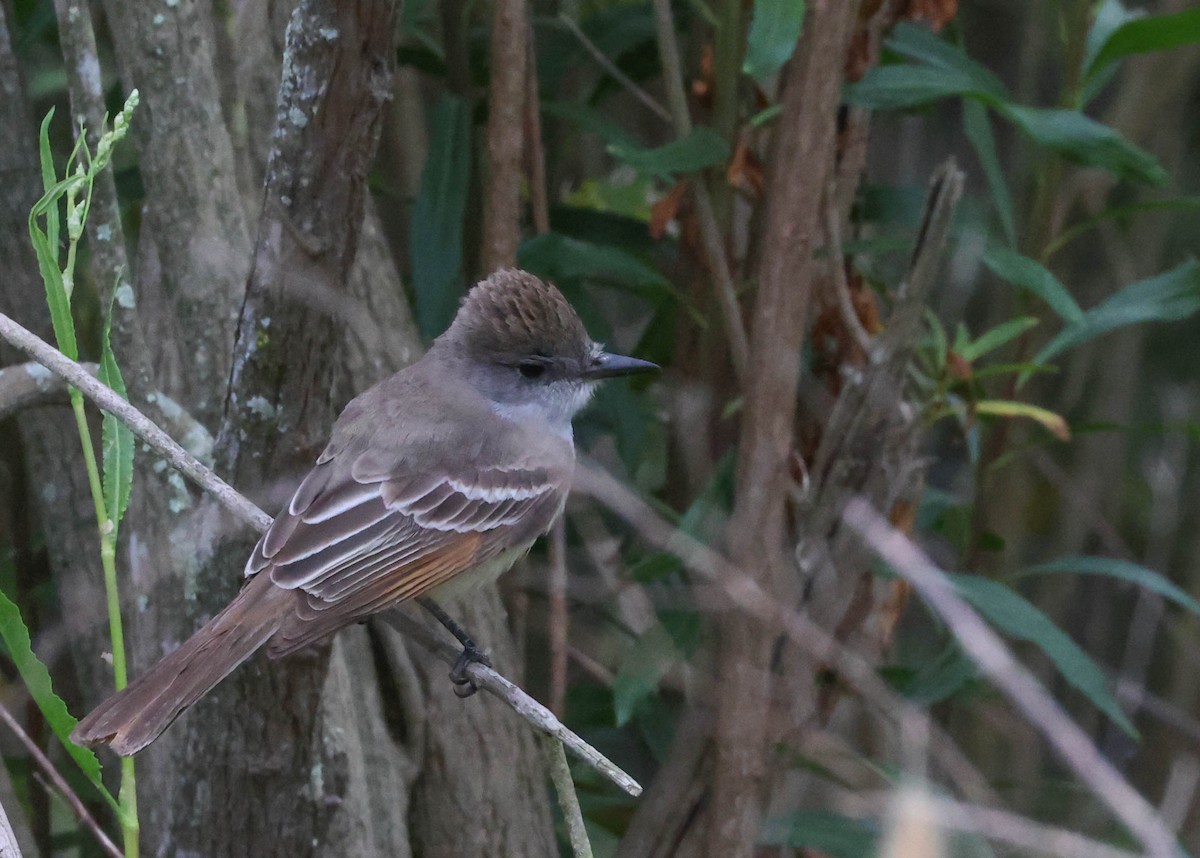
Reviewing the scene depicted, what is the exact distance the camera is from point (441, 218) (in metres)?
3.17

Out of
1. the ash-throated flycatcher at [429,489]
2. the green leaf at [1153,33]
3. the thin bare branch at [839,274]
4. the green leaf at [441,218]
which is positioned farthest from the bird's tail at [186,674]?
the green leaf at [1153,33]

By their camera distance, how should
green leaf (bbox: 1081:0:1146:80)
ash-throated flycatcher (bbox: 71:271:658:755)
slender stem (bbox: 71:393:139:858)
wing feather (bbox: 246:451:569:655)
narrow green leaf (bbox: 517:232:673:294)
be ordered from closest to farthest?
slender stem (bbox: 71:393:139:858) → ash-throated flycatcher (bbox: 71:271:658:755) → wing feather (bbox: 246:451:569:655) → narrow green leaf (bbox: 517:232:673:294) → green leaf (bbox: 1081:0:1146:80)

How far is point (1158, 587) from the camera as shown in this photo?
3.13 metres

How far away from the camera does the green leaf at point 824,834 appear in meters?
2.96

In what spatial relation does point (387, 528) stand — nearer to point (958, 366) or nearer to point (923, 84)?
point (958, 366)

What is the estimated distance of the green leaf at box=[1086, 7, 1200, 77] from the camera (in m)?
3.01

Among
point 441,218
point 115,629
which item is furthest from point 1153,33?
point 115,629

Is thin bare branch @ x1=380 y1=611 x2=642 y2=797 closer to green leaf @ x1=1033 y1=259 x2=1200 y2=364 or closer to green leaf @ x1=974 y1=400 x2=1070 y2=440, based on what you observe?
green leaf @ x1=974 y1=400 x2=1070 y2=440

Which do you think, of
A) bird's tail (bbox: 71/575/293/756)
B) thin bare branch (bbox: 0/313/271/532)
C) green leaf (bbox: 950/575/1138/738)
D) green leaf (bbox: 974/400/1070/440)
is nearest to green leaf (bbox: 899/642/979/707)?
green leaf (bbox: 950/575/1138/738)

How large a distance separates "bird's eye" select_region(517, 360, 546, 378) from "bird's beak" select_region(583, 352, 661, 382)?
113mm

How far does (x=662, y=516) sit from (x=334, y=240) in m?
1.43

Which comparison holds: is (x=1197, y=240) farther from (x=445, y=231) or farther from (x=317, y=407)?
(x=317, y=407)

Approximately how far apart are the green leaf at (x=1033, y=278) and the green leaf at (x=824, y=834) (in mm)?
1199

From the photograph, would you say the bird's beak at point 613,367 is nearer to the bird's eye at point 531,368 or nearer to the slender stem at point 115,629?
the bird's eye at point 531,368
